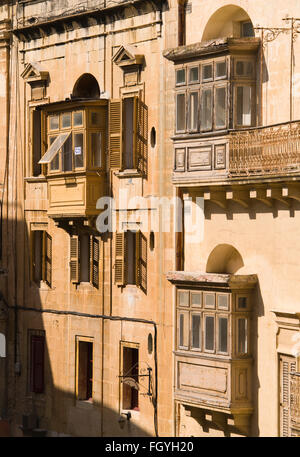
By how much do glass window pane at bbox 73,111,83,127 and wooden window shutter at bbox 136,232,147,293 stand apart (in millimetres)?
3190

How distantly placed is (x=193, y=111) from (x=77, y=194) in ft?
17.4

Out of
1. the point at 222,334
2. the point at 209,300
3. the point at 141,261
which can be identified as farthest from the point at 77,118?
the point at 222,334

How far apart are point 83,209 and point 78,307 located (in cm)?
271

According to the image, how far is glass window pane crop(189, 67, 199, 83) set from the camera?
34.7 meters

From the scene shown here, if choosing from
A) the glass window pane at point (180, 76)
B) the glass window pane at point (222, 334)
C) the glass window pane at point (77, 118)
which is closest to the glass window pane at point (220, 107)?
the glass window pane at point (180, 76)

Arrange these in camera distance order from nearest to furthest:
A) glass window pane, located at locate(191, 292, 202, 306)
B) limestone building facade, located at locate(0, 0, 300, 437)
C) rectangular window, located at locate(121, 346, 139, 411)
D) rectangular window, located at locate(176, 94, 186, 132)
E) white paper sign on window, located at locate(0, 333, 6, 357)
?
limestone building facade, located at locate(0, 0, 300, 437) < glass window pane, located at locate(191, 292, 202, 306) < rectangular window, located at locate(176, 94, 186, 132) < rectangular window, located at locate(121, 346, 139, 411) < white paper sign on window, located at locate(0, 333, 6, 357)

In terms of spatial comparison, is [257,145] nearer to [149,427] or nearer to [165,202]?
[165,202]

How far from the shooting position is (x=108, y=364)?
39188 millimetres

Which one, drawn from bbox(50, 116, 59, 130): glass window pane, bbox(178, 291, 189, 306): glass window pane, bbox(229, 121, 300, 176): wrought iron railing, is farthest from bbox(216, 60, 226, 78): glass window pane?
bbox(50, 116, 59, 130): glass window pane

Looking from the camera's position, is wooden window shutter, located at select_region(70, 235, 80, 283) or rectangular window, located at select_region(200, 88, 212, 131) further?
wooden window shutter, located at select_region(70, 235, 80, 283)

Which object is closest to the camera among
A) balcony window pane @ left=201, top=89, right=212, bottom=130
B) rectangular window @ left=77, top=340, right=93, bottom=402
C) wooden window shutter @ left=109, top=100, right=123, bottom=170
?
balcony window pane @ left=201, top=89, right=212, bottom=130

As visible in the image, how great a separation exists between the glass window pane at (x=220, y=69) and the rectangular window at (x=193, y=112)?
899 millimetres

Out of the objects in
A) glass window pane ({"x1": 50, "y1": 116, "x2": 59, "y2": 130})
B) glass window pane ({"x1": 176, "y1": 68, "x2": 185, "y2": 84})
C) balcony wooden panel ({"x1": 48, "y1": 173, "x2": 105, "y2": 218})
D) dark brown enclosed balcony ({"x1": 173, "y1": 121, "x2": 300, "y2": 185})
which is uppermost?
glass window pane ({"x1": 176, "y1": 68, "x2": 185, "y2": 84})

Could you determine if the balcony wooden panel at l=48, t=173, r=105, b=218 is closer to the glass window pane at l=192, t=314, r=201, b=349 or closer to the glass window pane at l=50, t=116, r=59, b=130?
the glass window pane at l=50, t=116, r=59, b=130
